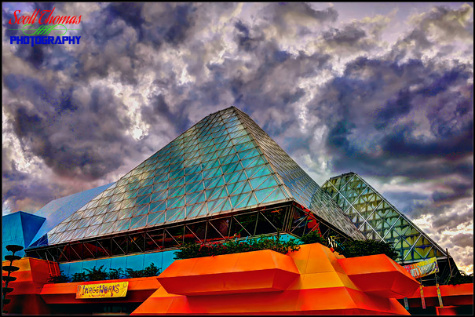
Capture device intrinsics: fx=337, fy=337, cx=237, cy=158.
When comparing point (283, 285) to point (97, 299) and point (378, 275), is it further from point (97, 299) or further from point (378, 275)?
point (97, 299)

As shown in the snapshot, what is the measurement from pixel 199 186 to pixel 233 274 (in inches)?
534

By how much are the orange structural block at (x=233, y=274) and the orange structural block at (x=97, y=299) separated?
20.2 feet

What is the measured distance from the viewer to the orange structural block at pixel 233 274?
17.4m

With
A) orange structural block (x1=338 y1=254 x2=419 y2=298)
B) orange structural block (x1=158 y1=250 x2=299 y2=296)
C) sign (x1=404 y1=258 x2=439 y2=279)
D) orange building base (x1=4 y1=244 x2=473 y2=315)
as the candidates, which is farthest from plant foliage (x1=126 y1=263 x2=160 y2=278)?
sign (x1=404 y1=258 x2=439 y2=279)

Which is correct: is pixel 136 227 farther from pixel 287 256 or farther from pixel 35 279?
pixel 287 256

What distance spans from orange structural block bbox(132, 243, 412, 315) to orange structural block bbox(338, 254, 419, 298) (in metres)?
0.10

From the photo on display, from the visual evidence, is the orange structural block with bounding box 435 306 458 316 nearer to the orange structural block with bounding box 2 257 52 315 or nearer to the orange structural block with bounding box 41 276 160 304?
the orange structural block with bounding box 41 276 160 304

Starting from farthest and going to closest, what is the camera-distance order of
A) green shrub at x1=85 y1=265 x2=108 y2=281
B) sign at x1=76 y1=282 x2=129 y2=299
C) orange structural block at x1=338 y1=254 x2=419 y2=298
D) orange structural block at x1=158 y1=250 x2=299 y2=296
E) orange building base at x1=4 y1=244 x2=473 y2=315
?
1. green shrub at x1=85 y1=265 x2=108 y2=281
2. sign at x1=76 y1=282 x2=129 y2=299
3. orange structural block at x1=338 y1=254 x2=419 y2=298
4. orange structural block at x1=158 y1=250 x2=299 y2=296
5. orange building base at x1=4 y1=244 x2=473 y2=315

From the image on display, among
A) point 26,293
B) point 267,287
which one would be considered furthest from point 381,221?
point 26,293

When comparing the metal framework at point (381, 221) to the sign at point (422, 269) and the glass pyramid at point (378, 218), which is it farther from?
the sign at point (422, 269)

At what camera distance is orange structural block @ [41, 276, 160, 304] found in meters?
25.1

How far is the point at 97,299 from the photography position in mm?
27172

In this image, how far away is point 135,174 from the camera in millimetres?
39781

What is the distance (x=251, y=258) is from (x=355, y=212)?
3599 centimetres
